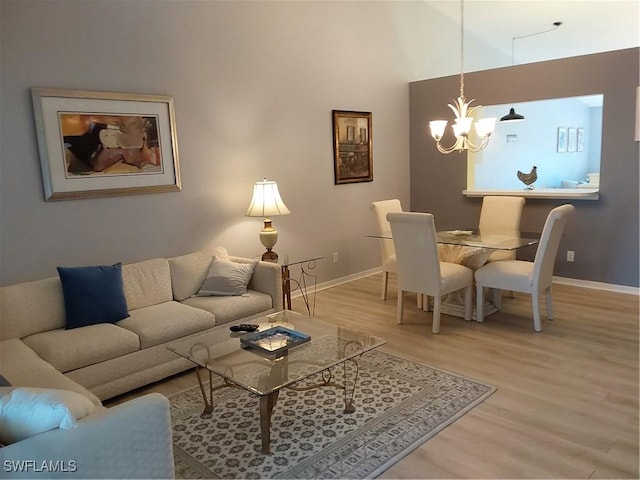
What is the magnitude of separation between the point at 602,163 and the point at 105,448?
4.82 m

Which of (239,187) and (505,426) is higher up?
(239,187)

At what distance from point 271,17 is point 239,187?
1.64m

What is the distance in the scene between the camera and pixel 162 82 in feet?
12.6

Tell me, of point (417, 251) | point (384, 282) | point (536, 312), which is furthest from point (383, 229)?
point (536, 312)

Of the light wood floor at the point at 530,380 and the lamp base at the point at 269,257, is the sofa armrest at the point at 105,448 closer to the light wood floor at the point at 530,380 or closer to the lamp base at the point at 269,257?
the light wood floor at the point at 530,380

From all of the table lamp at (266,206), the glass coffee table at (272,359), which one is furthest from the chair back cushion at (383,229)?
the glass coffee table at (272,359)

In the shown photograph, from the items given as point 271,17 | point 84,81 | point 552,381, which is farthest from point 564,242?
point 84,81

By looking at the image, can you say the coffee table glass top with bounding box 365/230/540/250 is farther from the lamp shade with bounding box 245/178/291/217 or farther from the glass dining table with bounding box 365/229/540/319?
the lamp shade with bounding box 245/178/291/217

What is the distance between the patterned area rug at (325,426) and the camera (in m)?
2.22

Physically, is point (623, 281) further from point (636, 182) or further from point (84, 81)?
point (84, 81)

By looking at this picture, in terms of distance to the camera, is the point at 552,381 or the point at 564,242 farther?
the point at 564,242

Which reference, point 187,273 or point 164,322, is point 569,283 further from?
point 164,322

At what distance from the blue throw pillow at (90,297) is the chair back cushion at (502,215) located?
3247mm

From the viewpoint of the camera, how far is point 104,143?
3.54 m
